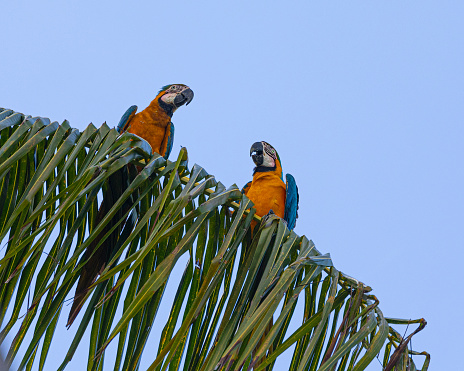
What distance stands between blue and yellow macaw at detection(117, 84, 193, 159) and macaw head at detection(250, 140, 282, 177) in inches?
24.6

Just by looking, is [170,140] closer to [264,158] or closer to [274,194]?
[264,158]

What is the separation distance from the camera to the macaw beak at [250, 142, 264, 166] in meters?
4.31

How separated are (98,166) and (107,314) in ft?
1.54

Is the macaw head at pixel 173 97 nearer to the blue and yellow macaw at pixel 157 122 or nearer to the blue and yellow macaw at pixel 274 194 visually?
the blue and yellow macaw at pixel 157 122

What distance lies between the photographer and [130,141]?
2172 millimetres

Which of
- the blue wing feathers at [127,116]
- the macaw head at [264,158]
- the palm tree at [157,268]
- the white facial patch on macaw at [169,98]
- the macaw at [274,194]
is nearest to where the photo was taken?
the palm tree at [157,268]

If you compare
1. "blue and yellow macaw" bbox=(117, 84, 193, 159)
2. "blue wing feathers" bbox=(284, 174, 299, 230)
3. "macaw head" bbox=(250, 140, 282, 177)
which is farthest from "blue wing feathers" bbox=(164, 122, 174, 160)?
"blue wing feathers" bbox=(284, 174, 299, 230)

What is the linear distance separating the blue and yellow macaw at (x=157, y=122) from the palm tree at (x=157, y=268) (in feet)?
6.92

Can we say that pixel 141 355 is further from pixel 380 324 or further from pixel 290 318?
pixel 380 324

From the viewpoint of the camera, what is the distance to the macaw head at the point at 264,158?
14.0 ft

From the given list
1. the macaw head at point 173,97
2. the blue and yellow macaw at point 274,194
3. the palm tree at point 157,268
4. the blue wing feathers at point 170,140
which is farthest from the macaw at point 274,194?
the palm tree at point 157,268

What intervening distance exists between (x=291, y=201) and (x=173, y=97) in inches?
49.9

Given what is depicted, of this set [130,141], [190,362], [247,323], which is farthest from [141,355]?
[130,141]

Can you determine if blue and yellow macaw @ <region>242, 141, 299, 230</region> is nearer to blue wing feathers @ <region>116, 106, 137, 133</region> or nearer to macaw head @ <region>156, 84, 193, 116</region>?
macaw head @ <region>156, 84, 193, 116</region>
